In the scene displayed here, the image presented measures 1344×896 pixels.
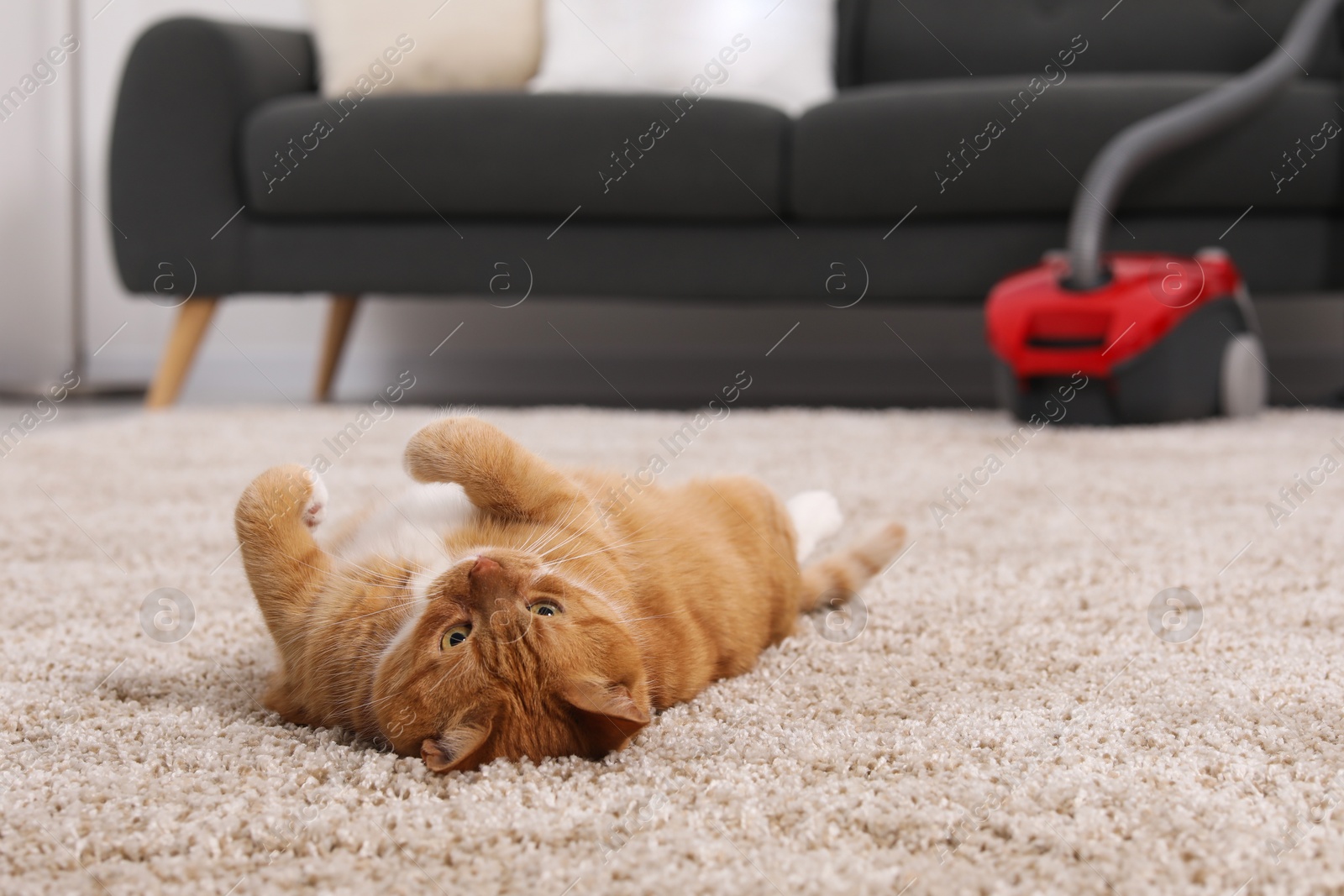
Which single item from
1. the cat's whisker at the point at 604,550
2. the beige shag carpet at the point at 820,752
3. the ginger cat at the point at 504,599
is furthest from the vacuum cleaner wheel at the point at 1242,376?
the cat's whisker at the point at 604,550

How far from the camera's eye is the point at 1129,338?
2000 millimetres

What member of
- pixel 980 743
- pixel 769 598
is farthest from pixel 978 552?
pixel 980 743

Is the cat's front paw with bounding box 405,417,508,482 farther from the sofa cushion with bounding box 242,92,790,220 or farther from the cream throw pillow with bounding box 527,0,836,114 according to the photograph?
the cream throw pillow with bounding box 527,0,836,114

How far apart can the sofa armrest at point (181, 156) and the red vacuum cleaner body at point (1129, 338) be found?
1.75m

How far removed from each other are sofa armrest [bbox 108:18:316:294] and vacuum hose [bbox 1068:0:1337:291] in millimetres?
1852

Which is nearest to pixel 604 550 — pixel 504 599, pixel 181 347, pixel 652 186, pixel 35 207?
pixel 504 599

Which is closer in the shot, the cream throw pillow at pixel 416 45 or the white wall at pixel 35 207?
the cream throw pillow at pixel 416 45

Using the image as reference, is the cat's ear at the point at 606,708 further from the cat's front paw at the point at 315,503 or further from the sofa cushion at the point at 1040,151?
the sofa cushion at the point at 1040,151

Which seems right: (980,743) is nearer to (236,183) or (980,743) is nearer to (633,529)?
(633,529)

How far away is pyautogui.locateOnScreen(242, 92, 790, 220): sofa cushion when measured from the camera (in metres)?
2.30

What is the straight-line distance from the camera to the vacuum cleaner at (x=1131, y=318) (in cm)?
200

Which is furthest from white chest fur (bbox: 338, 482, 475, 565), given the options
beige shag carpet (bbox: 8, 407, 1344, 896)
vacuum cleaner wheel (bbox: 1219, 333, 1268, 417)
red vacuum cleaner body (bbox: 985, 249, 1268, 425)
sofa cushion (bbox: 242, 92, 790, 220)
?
vacuum cleaner wheel (bbox: 1219, 333, 1268, 417)

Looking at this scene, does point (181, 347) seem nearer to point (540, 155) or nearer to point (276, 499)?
point (540, 155)

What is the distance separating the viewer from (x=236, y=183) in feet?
8.16
